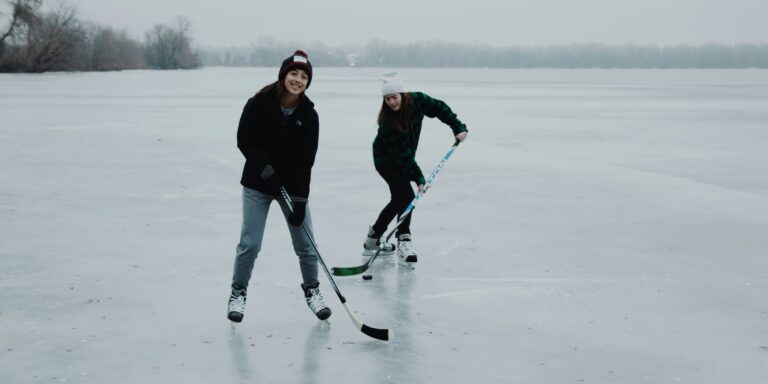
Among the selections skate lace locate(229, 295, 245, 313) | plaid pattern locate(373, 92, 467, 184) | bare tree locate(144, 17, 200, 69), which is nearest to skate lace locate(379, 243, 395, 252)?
plaid pattern locate(373, 92, 467, 184)

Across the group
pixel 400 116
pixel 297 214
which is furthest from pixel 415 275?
pixel 297 214

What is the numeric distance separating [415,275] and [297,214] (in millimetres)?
1450

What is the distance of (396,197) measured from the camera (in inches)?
229

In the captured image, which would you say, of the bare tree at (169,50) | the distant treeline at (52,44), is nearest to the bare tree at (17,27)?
the distant treeline at (52,44)

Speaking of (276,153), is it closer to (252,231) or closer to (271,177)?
(271,177)

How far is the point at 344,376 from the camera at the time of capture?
352 cm

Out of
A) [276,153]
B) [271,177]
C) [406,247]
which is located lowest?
[406,247]

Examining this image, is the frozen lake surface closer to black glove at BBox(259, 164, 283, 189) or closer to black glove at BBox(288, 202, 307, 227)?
black glove at BBox(288, 202, 307, 227)

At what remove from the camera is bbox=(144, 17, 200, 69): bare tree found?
395ft

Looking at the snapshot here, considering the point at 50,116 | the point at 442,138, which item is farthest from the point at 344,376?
the point at 50,116

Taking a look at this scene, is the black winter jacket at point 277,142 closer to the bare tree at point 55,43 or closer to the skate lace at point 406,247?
the skate lace at point 406,247

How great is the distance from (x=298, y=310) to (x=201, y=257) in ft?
4.76

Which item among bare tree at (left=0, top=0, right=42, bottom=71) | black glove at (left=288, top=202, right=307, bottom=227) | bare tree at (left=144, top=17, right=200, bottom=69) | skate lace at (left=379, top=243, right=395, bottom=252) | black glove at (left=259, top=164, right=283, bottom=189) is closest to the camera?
black glove at (left=259, top=164, right=283, bottom=189)

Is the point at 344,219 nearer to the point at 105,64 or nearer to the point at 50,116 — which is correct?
the point at 50,116
